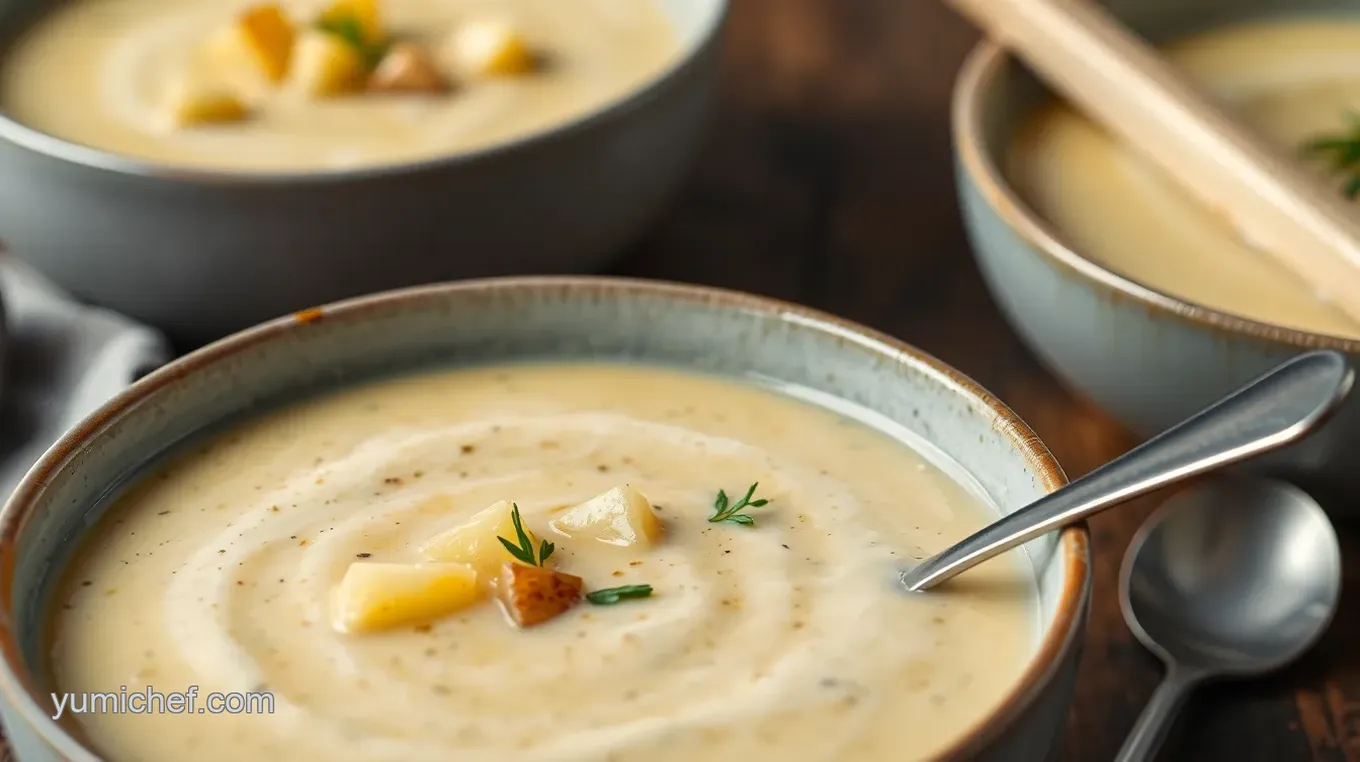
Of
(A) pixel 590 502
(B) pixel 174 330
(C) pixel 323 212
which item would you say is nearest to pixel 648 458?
(A) pixel 590 502

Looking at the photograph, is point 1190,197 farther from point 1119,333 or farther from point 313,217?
point 313,217

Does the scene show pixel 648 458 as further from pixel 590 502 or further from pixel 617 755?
pixel 617 755

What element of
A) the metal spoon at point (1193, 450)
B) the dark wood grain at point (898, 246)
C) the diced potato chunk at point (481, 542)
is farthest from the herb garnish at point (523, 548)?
the dark wood grain at point (898, 246)

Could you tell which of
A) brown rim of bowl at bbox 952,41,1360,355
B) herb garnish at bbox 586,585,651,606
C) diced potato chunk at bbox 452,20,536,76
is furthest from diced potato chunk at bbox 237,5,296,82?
herb garnish at bbox 586,585,651,606

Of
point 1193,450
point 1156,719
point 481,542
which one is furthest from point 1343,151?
point 481,542

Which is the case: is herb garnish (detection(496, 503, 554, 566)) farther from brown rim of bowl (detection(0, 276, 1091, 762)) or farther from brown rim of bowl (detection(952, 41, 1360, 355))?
brown rim of bowl (detection(952, 41, 1360, 355))

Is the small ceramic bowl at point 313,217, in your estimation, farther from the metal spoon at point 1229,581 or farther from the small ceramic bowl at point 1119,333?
the metal spoon at point 1229,581
